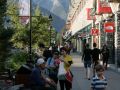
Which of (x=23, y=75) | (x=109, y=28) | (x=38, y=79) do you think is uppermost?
(x=109, y=28)

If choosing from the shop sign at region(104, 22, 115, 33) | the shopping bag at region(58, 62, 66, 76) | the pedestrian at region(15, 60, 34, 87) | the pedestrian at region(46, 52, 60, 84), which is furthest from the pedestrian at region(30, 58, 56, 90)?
the shop sign at region(104, 22, 115, 33)

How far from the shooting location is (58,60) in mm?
17969

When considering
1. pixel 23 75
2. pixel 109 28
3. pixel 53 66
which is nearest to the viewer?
pixel 23 75

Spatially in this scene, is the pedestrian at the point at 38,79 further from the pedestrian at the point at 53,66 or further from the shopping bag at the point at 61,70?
the pedestrian at the point at 53,66

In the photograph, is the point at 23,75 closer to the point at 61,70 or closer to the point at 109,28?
the point at 61,70

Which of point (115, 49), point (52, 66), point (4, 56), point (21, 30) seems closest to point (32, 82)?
point (4, 56)

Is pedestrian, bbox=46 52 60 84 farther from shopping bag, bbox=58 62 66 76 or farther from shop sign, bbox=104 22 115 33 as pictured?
shop sign, bbox=104 22 115 33

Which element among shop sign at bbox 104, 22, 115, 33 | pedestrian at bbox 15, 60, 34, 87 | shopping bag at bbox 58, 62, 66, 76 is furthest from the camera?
shop sign at bbox 104, 22, 115, 33

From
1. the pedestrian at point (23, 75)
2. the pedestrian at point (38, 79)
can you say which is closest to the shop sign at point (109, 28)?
the pedestrian at point (23, 75)

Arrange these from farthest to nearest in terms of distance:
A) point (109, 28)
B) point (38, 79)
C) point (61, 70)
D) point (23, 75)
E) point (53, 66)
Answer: point (109, 28), point (53, 66), point (23, 75), point (61, 70), point (38, 79)

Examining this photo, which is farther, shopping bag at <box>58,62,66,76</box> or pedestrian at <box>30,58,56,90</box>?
shopping bag at <box>58,62,66,76</box>

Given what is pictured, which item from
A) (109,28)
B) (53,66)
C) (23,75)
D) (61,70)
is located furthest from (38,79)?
(109,28)

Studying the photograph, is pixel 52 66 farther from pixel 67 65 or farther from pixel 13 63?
pixel 13 63

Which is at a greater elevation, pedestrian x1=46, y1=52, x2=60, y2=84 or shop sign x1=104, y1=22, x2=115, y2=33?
shop sign x1=104, y1=22, x2=115, y2=33
